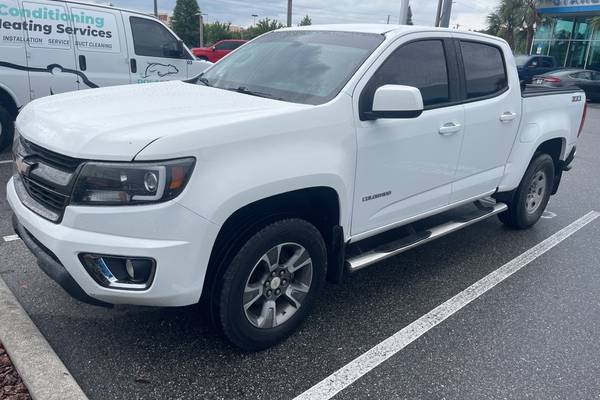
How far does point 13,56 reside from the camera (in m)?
6.88

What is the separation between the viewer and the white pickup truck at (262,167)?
2.37 meters

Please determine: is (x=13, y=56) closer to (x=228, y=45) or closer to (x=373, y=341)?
(x=373, y=341)

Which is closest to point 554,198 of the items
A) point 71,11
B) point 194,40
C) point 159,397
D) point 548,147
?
point 548,147

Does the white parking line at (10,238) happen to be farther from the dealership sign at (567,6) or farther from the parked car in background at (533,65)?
the dealership sign at (567,6)

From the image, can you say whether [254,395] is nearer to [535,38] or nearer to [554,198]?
[554,198]

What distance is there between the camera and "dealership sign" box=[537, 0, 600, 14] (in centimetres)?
2852

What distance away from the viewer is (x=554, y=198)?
688 centimetres

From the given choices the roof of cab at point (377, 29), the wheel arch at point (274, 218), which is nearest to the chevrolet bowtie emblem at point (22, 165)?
the wheel arch at point (274, 218)

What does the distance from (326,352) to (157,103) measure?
1.79 m

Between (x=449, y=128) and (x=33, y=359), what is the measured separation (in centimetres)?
307

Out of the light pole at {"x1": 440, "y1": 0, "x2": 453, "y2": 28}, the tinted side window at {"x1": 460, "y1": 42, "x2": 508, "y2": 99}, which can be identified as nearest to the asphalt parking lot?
the tinted side window at {"x1": 460, "y1": 42, "x2": 508, "y2": 99}

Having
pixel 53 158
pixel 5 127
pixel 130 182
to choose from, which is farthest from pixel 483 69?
pixel 5 127

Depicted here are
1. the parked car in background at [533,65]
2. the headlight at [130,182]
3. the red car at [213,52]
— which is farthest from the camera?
the red car at [213,52]

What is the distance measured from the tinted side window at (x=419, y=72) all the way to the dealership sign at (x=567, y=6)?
99.6ft
